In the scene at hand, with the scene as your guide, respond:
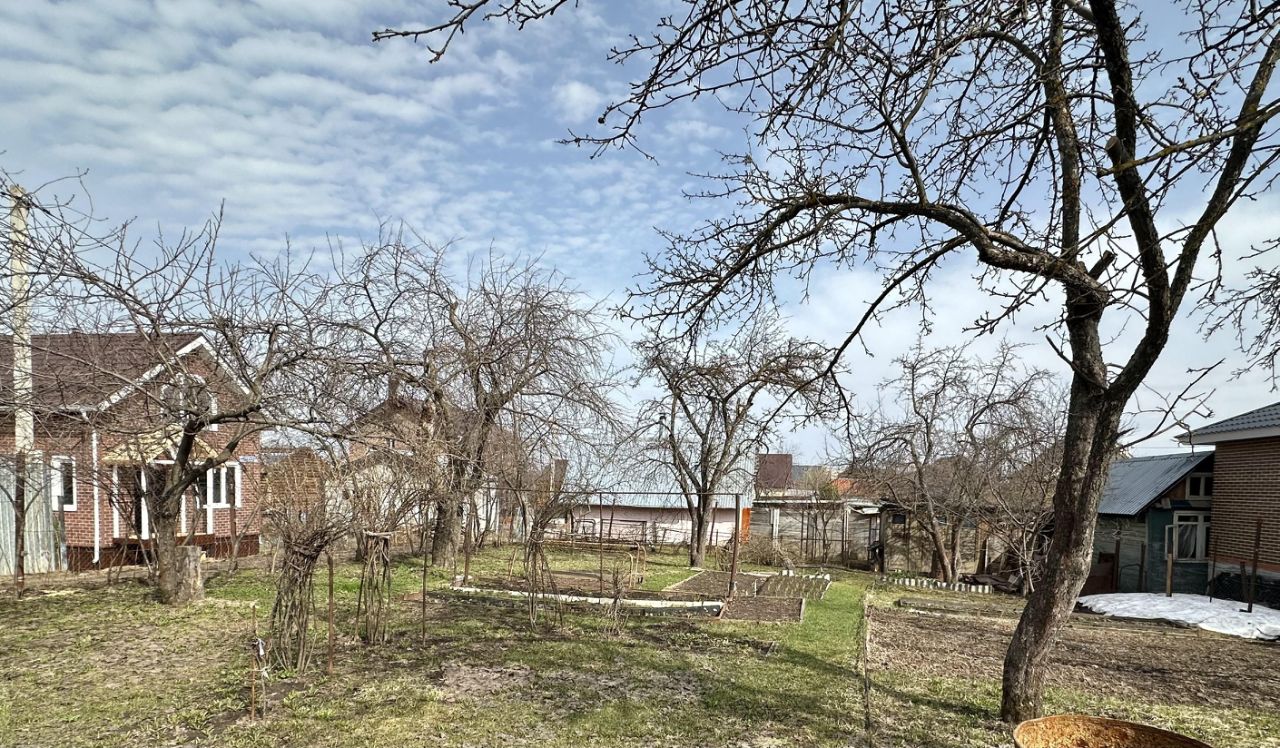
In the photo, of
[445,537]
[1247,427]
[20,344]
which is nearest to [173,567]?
[20,344]

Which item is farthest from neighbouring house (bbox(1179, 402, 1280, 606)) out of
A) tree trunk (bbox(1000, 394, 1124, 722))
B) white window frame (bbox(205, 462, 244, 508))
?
white window frame (bbox(205, 462, 244, 508))

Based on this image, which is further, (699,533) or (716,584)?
(699,533)

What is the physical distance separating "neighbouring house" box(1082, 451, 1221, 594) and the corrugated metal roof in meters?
1.11

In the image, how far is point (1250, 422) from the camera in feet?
52.0

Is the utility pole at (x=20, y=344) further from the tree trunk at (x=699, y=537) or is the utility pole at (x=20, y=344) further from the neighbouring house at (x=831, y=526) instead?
the neighbouring house at (x=831, y=526)

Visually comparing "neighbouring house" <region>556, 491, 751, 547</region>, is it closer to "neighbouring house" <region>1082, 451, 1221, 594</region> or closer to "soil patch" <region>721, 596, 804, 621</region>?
"neighbouring house" <region>1082, 451, 1221, 594</region>

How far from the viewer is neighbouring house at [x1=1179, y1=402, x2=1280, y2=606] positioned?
49.1ft

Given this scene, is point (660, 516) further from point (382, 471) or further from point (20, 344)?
point (20, 344)

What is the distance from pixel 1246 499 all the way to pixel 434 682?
1798cm

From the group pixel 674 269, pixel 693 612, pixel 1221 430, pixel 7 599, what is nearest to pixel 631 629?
pixel 693 612

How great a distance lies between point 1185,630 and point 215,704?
14089 millimetres

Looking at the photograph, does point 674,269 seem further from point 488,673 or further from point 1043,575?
point 488,673

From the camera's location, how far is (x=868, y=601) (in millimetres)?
13508

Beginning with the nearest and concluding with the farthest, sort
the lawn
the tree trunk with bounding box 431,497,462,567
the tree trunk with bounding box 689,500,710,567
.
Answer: the lawn < the tree trunk with bounding box 431,497,462,567 < the tree trunk with bounding box 689,500,710,567
